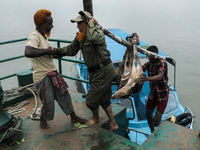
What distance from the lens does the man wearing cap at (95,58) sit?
2.57m

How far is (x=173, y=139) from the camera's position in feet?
8.61

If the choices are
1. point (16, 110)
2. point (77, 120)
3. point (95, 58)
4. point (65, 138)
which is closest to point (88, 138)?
point (65, 138)

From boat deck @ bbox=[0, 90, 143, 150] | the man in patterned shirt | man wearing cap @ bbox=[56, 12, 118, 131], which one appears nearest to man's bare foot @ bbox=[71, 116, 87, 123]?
boat deck @ bbox=[0, 90, 143, 150]

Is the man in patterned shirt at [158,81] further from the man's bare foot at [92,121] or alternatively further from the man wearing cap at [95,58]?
the man's bare foot at [92,121]

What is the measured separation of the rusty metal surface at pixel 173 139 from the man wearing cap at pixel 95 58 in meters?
0.71

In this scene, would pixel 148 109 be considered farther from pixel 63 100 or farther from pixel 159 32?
pixel 159 32

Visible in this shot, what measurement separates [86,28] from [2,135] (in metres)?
1.91

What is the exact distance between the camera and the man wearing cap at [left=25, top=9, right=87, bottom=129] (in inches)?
103

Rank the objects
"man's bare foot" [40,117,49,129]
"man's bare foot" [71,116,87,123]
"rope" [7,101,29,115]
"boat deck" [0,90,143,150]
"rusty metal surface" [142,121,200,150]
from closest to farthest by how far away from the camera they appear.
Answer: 1. "rusty metal surface" [142,121,200,150]
2. "boat deck" [0,90,143,150]
3. "man's bare foot" [40,117,49,129]
4. "man's bare foot" [71,116,87,123]
5. "rope" [7,101,29,115]

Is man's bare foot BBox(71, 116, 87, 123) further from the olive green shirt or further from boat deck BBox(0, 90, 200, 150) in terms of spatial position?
the olive green shirt

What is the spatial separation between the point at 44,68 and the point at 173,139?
209cm

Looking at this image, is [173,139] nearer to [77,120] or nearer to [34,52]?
[77,120]

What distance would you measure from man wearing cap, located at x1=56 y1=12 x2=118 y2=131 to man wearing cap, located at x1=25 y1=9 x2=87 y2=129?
0.87ft

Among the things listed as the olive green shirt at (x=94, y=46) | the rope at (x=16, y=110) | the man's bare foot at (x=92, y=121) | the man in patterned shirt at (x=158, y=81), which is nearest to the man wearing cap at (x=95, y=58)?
the olive green shirt at (x=94, y=46)
